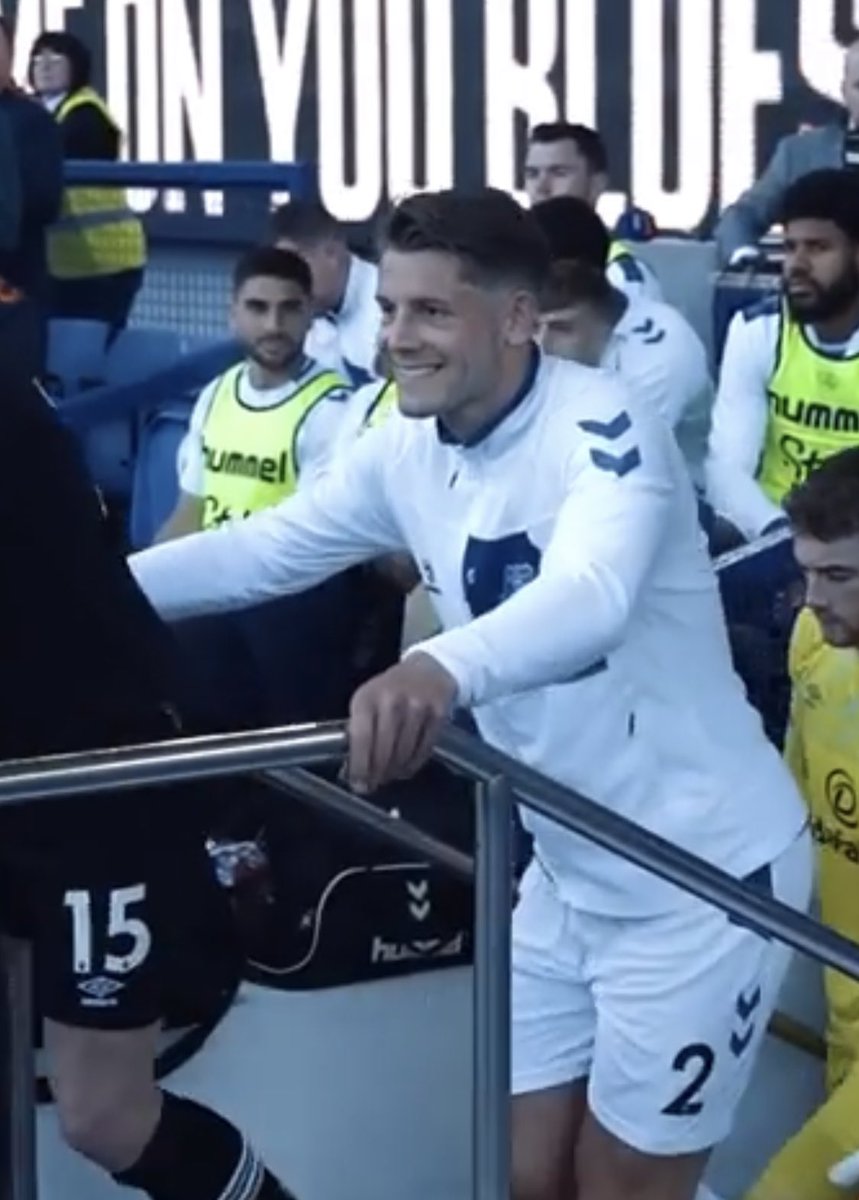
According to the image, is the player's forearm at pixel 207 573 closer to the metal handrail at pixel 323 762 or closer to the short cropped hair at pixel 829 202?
the metal handrail at pixel 323 762

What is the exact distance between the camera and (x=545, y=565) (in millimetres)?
3168

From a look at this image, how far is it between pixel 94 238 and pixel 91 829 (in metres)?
6.52

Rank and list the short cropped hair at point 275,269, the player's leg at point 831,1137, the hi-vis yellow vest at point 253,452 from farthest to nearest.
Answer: the short cropped hair at point 275,269, the hi-vis yellow vest at point 253,452, the player's leg at point 831,1137

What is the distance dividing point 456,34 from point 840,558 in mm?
5657

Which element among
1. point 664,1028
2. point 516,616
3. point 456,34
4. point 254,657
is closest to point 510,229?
point 516,616

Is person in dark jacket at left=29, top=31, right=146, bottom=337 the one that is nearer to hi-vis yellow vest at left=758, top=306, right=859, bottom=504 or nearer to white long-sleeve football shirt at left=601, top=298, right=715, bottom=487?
white long-sleeve football shirt at left=601, top=298, right=715, bottom=487

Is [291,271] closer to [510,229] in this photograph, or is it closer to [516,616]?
[510,229]

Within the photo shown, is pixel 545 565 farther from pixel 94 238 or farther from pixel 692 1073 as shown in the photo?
pixel 94 238

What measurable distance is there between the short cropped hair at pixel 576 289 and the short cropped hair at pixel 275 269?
1.01 metres

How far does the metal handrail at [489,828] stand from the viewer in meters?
2.87

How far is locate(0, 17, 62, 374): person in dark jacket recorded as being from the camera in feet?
24.3

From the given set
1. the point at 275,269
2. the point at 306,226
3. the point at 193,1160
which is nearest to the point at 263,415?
the point at 275,269

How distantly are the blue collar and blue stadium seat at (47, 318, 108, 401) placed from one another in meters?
5.62

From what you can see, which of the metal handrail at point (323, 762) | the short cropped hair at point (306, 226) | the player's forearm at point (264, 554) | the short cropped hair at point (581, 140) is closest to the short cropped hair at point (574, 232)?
the short cropped hair at point (306, 226)
